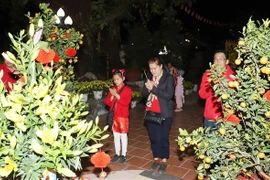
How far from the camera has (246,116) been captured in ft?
7.16

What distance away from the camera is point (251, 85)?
213cm

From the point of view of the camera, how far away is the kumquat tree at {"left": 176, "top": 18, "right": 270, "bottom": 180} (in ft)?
6.89

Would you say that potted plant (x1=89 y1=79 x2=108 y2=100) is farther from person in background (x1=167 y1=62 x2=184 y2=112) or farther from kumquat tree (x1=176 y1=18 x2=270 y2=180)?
kumquat tree (x1=176 y1=18 x2=270 y2=180)

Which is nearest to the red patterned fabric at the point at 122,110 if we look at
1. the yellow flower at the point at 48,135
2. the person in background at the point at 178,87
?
the yellow flower at the point at 48,135

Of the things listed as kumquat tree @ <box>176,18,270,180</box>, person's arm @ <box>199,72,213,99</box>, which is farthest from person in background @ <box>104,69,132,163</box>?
kumquat tree @ <box>176,18,270,180</box>

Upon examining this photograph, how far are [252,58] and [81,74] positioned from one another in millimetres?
8778

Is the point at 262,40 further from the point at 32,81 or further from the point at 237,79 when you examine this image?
the point at 32,81

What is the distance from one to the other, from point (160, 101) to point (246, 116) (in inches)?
83.6

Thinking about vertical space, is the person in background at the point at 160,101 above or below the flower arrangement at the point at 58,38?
below

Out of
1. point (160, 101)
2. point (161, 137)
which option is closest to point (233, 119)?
point (160, 101)

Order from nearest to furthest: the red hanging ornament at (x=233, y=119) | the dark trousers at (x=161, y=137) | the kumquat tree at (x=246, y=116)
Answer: the kumquat tree at (x=246, y=116)
the red hanging ornament at (x=233, y=119)
the dark trousers at (x=161, y=137)

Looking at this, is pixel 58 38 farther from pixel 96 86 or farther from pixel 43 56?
pixel 96 86

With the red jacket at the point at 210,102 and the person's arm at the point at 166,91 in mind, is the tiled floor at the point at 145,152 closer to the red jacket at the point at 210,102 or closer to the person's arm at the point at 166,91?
the red jacket at the point at 210,102

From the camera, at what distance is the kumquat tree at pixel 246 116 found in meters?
2.10
